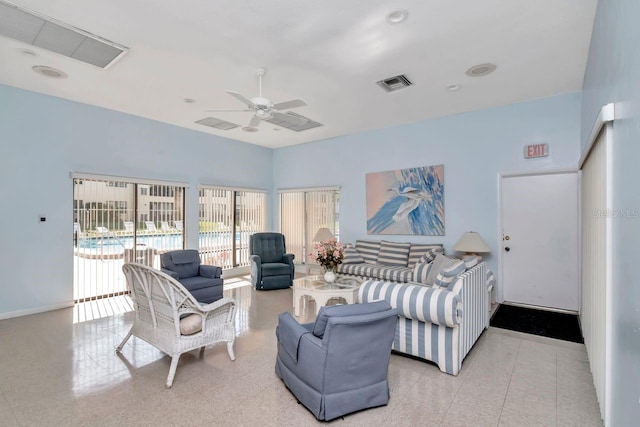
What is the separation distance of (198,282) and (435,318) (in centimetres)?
343

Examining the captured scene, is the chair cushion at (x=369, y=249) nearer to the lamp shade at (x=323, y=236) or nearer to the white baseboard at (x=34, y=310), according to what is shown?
the lamp shade at (x=323, y=236)

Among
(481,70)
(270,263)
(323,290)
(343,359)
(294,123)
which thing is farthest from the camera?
(270,263)

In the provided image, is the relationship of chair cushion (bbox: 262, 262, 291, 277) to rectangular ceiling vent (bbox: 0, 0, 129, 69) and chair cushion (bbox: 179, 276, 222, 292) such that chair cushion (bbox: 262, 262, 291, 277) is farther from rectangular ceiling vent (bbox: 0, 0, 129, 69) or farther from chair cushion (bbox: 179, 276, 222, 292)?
rectangular ceiling vent (bbox: 0, 0, 129, 69)

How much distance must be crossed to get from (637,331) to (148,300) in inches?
129

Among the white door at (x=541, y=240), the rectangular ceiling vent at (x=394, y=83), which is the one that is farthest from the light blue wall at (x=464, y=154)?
the rectangular ceiling vent at (x=394, y=83)

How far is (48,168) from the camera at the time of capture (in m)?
4.68

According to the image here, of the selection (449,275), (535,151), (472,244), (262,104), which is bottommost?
(449,275)

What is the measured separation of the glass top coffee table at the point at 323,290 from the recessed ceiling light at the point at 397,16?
2.99 metres

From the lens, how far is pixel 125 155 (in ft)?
18.0

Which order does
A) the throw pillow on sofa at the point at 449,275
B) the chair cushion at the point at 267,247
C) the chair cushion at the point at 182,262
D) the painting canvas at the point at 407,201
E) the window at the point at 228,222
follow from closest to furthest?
the throw pillow on sofa at the point at 449,275
the chair cushion at the point at 182,262
the painting canvas at the point at 407,201
the chair cushion at the point at 267,247
the window at the point at 228,222

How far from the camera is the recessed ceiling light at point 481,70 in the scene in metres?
3.67

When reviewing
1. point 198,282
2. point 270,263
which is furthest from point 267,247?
point 198,282

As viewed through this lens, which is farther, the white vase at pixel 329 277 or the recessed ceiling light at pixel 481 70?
the white vase at pixel 329 277

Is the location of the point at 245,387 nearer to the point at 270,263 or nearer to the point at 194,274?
the point at 194,274
